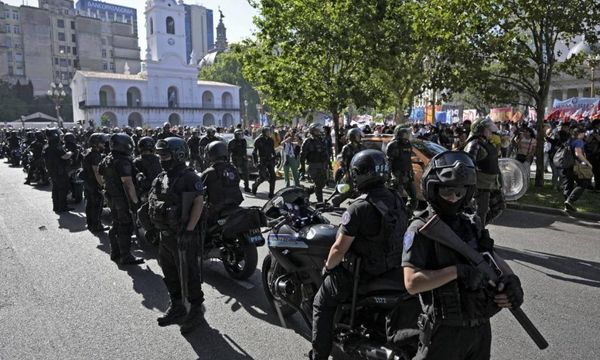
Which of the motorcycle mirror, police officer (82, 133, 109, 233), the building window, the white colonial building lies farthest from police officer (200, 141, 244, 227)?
the building window

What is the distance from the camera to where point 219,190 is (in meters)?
5.77

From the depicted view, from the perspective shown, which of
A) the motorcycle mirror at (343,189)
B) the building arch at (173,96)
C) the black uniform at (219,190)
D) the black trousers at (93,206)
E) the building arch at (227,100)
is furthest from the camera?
the building arch at (227,100)

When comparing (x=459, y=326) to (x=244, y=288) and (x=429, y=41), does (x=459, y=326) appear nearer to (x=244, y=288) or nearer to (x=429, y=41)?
(x=244, y=288)

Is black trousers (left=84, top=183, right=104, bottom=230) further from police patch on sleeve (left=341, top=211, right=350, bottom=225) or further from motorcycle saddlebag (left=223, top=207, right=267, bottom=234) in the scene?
police patch on sleeve (left=341, top=211, right=350, bottom=225)

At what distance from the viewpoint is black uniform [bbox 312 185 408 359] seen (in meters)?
2.95

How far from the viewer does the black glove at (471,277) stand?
205 centimetres

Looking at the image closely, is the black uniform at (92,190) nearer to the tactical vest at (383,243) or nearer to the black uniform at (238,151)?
the black uniform at (238,151)

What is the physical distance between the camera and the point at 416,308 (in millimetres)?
2930

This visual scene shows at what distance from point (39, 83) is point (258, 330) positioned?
93410 mm

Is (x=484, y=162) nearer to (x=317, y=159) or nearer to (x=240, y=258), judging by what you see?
(x=240, y=258)

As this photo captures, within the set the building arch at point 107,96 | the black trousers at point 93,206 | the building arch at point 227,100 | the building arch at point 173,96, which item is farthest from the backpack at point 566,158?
the building arch at point 227,100

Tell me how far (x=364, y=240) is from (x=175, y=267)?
88.6 inches

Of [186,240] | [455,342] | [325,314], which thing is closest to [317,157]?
[186,240]

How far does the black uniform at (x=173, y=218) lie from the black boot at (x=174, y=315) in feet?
0.19
